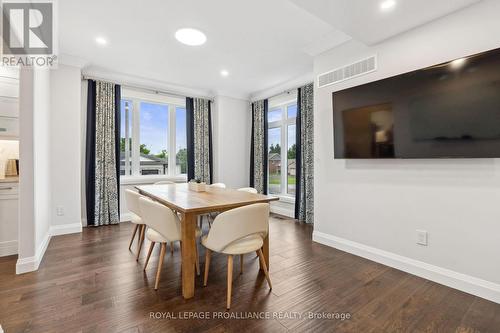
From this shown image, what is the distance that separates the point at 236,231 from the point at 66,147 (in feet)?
→ 11.4

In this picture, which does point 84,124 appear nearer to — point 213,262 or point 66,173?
point 66,173

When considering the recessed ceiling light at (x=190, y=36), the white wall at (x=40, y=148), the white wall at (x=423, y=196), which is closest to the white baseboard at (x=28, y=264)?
the white wall at (x=40, y=148)

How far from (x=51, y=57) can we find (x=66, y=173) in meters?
1.72

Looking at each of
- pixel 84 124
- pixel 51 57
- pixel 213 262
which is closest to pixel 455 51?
pixel 213 262

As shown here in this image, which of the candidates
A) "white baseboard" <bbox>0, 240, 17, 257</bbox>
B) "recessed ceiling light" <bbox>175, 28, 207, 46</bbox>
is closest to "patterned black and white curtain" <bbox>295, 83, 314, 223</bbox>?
"recessed ceiling light" <bbox>175, 28, 207, 46</bbox>

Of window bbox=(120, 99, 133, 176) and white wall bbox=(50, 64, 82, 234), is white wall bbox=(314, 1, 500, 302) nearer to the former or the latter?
window bbox=(120, 99, 133, 176)

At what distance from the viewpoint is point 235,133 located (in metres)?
5.62

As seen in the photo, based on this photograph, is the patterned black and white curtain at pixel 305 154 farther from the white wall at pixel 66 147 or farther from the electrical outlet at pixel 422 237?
the white wall at pixel 66 147

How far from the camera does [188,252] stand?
1.95m

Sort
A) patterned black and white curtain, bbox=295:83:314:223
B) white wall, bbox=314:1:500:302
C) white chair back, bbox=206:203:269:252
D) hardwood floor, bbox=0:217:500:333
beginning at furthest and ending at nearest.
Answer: patterned black and white curtain, bbox=295:83:314:223
white wall, bbox=314:1:500:302
white chair back, bbox=206:203:269:252
hardwood floor, bbox=0:217:500:333

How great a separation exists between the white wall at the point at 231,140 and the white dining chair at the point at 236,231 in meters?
3.47

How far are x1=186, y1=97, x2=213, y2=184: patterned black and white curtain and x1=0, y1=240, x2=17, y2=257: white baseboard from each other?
2872 mm

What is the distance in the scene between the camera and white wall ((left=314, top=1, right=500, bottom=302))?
6.62ft

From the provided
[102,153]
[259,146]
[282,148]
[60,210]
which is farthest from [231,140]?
[60,210]
